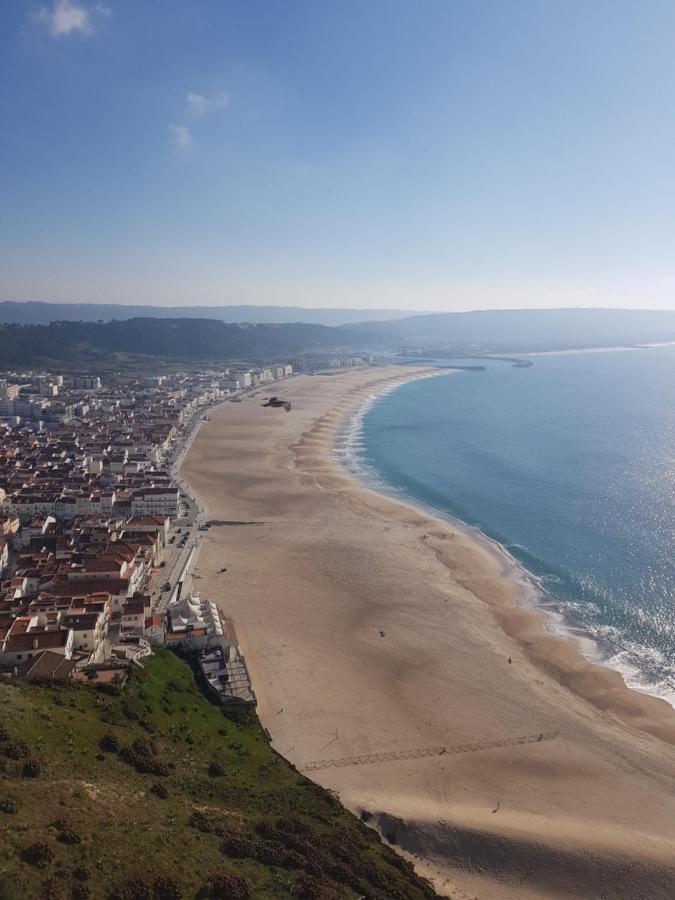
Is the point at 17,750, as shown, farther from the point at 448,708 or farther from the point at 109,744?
the point at 448,708

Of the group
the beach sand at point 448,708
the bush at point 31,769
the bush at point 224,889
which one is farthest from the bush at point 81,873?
the beach sand at point 448,708

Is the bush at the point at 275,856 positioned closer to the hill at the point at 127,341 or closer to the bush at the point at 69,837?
the bush at the point at 69,837

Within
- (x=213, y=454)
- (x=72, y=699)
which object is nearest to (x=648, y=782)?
(x=72, y=699)

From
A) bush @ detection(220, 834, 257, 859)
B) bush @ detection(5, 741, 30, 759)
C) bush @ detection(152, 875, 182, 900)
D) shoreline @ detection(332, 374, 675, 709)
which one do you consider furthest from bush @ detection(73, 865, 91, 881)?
shoreline @ detection(332, 374, 675, 709)

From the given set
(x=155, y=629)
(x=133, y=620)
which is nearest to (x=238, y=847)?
(x=155, y=629)

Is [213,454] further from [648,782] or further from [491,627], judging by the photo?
[648,782]

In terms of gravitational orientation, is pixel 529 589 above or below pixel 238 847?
below
